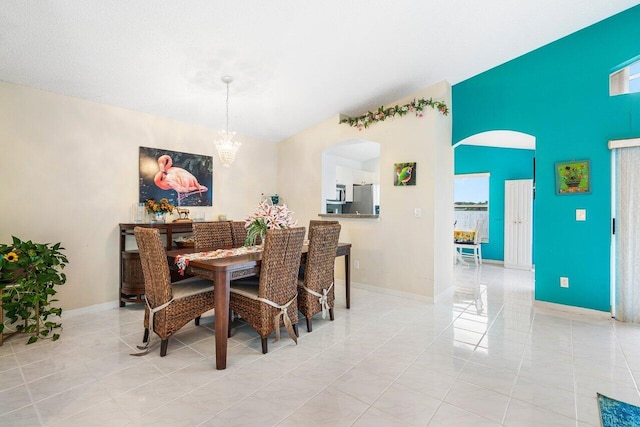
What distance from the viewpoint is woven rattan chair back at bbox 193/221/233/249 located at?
3.39 meters

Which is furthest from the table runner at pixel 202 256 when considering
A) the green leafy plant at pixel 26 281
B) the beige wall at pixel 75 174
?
the beige wall at pixel 75 174

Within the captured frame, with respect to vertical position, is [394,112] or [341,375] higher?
[394,112]

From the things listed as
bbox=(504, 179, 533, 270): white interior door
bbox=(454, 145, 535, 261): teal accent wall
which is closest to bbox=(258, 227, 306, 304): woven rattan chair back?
bbox=(504, 179, 533, 270): white interior door

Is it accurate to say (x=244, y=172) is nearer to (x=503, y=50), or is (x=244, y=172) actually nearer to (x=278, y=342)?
(x=278, y=342)

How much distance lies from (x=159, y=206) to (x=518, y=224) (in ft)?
21.3

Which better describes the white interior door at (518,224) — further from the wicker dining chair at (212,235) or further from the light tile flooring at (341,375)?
the wicker dining chair at (212,235)

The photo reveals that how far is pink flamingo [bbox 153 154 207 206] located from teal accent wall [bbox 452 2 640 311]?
4301mm

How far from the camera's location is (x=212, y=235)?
3492mm

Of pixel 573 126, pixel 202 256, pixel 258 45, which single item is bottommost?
pixel 202 256

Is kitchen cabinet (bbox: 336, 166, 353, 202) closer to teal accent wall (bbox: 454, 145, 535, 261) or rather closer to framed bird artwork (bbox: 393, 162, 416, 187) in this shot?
framed bird artwork (bbox: 393, 162, 416, 187)

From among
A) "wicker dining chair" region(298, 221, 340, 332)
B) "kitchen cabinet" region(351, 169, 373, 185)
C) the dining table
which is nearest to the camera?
the dining table

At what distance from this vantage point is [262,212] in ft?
10.3

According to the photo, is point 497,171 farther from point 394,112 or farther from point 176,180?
point 176,180

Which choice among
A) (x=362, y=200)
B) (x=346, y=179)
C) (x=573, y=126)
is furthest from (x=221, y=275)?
(x=362, y=200)
